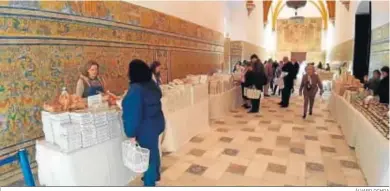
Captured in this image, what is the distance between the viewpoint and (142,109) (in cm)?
271

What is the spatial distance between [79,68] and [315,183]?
335 centimetres

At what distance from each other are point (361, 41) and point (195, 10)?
19.7ft

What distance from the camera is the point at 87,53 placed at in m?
3.90

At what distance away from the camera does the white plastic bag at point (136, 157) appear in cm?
267

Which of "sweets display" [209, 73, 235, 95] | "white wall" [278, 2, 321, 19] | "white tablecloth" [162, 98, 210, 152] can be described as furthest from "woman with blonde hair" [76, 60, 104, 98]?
"white wall" [278, 2, 321, 19]

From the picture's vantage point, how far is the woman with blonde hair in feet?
11.7

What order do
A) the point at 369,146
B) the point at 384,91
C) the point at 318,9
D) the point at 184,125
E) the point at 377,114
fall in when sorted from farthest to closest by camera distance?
1. the point at 318,9
2. the point at 184,125
3. the point at 384,91
4. the point at 377,114
5. the point at 369,146

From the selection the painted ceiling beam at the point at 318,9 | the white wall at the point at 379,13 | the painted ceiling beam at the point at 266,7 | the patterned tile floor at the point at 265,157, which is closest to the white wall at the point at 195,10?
the patterned tile floor at the point at 265,157

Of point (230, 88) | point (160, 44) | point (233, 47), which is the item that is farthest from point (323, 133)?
point (233, 47)

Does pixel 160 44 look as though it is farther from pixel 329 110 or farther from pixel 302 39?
pixel 302 39

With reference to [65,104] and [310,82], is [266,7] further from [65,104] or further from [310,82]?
[65,104]

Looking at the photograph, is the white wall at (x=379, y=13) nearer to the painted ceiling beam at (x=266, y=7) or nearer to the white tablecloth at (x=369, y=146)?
the white tablecloth at (x=369, y=146)

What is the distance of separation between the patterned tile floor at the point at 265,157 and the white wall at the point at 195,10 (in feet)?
9.12

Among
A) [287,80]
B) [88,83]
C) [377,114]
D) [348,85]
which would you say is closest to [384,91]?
[377,114]
